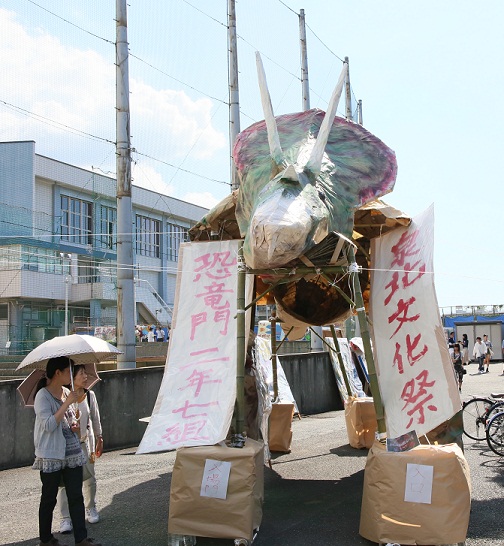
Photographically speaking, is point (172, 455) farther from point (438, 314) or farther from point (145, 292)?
point (145, 292)

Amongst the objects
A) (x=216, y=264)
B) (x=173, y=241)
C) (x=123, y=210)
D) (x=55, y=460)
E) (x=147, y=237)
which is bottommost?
(x=55, y=460)

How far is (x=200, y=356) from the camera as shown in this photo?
6.55 metres

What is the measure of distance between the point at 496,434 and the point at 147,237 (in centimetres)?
2823

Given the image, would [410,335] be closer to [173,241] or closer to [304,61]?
[304,61]

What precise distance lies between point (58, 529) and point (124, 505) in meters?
0.98

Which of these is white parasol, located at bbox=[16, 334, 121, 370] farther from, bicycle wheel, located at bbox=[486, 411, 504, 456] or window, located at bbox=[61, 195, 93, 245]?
window, located at bbox=[61, 195, 93, 245]

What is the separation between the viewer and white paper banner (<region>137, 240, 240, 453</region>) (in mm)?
5945

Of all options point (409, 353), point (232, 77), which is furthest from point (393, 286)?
point (232, 77)

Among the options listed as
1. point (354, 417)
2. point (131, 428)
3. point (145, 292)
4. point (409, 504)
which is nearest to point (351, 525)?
point (409, 504)

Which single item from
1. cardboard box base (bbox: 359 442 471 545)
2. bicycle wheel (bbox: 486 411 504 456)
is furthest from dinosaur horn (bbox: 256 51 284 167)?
bicycle wheel (bbox: 486 411 504 456)

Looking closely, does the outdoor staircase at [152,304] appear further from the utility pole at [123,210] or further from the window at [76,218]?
the utility pole at [123,210]

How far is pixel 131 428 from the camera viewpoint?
36.8 ft

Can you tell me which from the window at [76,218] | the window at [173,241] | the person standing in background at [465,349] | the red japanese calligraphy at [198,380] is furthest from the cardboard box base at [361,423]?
the window at [173,241]

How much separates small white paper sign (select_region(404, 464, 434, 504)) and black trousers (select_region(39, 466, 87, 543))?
267 cm
